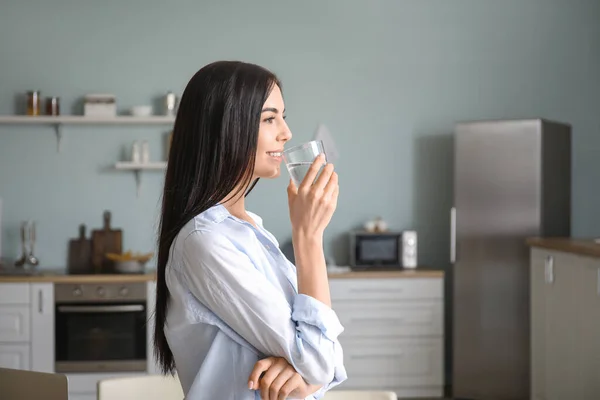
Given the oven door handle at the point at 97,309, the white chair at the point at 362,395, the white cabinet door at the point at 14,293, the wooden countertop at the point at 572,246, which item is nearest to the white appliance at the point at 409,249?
the wooden countertop at the point at 572,246

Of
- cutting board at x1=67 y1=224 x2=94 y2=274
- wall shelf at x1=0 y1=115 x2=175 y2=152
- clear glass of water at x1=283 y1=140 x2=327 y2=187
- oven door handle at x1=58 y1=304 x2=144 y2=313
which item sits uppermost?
wall shelf at x1=0 y1=115 x2=175 y2=152

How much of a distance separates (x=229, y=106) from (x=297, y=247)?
0.24 m

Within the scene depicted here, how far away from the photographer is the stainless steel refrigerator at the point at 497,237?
4945 mm

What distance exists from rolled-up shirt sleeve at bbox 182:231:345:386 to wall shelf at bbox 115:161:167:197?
4078mm

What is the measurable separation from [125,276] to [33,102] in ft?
4.19

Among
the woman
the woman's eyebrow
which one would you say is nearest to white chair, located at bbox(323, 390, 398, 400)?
the woman

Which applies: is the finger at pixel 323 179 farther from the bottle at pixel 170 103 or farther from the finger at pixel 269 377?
the bottle at pixel 170 103

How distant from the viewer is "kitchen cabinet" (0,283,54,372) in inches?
193

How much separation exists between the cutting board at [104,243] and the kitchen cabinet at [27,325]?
52cm

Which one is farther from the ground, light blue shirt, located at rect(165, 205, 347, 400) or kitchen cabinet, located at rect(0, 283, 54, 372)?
light blue shirt, located at rect(165, 205, 347, 400)

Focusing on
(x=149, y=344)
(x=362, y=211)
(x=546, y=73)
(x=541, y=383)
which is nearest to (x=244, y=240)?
(x=541, y=383)

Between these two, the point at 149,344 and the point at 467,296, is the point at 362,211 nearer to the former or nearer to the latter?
the point at 467,296

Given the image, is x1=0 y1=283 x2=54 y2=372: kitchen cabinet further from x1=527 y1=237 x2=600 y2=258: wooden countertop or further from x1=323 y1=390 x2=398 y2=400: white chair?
x1=323 y1=390 x2=398 y2=400: white chair

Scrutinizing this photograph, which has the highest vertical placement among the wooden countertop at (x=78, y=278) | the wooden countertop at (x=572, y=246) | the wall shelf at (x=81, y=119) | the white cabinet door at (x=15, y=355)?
the wall shelf at (x=81, y=119)
